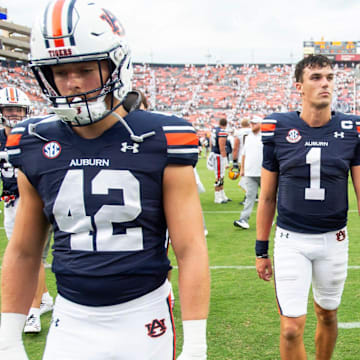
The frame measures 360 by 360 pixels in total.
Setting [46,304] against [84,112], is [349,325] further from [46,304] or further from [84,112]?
[84,112]

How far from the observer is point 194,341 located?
64.1 inches

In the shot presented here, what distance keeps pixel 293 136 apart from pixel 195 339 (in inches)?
79.6

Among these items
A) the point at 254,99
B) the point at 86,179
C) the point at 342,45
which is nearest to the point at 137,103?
the point at 86,179

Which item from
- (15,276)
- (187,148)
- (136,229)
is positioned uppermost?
(187,148)

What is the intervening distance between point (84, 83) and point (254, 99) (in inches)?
2027

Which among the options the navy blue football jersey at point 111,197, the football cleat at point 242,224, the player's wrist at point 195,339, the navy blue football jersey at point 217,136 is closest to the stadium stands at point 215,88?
the navy blue football jersey at point 217,136

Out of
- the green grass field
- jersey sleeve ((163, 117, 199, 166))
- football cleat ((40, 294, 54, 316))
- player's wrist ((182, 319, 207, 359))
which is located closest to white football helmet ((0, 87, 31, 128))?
football cleat ((40, 294, 54, 316))

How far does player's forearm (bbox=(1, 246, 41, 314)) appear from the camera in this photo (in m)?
1.87

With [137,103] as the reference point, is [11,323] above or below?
below

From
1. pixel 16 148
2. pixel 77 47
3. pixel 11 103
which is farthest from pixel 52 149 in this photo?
pixel 11 103

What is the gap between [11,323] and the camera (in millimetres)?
1809

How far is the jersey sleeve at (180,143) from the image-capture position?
170 cm

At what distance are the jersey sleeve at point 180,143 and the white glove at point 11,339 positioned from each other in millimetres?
828

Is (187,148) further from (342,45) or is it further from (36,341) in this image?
(342,45)
